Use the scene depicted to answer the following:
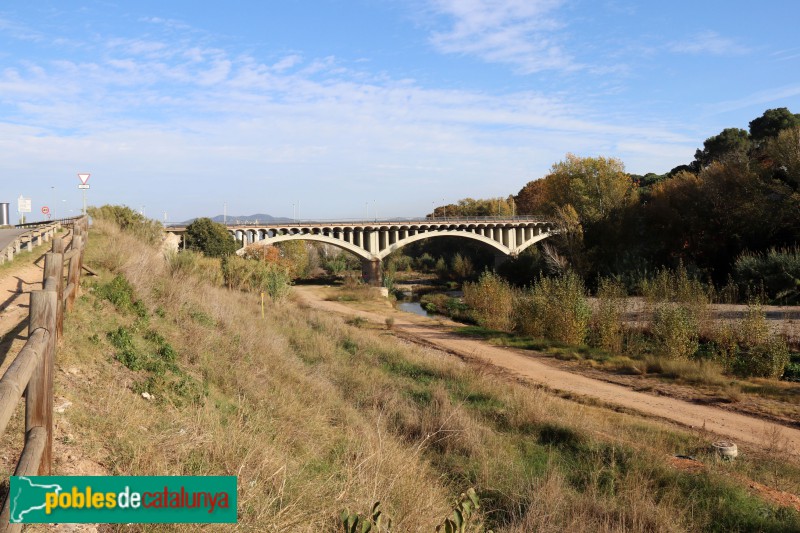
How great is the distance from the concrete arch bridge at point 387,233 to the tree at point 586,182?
464cm

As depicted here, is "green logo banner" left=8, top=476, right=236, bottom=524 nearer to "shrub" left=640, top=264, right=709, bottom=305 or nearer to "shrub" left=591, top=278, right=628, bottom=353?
"shrub" left=591, top=278, right=628, bottom=353

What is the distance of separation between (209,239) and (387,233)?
21804 mm

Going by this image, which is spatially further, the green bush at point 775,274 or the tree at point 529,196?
the tree at point 529,196

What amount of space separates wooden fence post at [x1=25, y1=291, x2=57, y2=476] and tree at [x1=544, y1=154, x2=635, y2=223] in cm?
5428

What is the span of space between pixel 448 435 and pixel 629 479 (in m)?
2.68

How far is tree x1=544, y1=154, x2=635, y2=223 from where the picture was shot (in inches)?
2434

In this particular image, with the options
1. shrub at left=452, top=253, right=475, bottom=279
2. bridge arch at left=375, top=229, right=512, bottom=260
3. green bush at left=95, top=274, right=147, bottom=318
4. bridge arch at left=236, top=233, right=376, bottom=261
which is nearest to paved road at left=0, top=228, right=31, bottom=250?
green bush at left=95, top=274, right=147, bottom=318

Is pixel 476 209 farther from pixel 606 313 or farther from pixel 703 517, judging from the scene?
pixel 703 517

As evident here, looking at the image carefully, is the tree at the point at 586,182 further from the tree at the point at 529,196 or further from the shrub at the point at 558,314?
the shrub at the point at 558,314

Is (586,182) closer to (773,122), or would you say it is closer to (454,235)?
(454,235)

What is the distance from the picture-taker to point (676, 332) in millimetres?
18766

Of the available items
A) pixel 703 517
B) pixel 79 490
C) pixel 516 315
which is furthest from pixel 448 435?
pixel 516 315

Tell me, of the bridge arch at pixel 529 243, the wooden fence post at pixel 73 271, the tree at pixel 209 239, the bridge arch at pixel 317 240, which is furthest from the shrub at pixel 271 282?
the bridge arch at pixel 529 243

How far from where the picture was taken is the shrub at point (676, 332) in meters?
18.7
